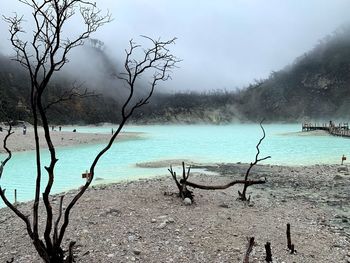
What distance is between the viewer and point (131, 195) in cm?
1201

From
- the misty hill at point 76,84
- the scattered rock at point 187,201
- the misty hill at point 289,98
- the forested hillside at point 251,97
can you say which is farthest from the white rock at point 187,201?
the misty hill at point 289,98

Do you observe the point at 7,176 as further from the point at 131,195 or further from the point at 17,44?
the point at 17,44

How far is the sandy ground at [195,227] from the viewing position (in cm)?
795

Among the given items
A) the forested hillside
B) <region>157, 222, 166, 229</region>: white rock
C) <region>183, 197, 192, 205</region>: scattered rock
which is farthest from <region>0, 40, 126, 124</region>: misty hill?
<region>157, 222, 166, 229</region>: white rock

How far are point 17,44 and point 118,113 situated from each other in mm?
133127

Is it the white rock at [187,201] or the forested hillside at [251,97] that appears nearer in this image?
the white rock at [187,201]

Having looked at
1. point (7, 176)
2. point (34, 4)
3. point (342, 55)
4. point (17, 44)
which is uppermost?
point (342, 55)

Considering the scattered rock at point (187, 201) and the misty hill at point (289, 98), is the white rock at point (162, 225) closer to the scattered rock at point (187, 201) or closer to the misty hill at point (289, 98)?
the scattered rock at point (187, 201)

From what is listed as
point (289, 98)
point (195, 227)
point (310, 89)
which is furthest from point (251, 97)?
point (195, 227)

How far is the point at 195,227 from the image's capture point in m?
9.36

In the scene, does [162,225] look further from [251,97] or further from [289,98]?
[251,97]

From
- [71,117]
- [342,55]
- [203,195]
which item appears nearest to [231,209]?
[203,195]

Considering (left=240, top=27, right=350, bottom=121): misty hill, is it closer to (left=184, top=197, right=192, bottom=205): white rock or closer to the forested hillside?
the forested hillside

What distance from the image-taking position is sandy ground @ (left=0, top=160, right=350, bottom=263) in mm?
7949
